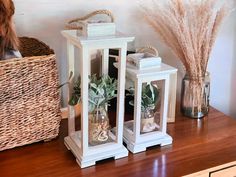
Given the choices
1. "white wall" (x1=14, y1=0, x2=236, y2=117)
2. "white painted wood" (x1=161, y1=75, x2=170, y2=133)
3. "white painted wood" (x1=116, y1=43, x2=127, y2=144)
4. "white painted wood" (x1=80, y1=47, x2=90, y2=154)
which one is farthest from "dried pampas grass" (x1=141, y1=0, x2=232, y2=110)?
"white painted wood" (x1=80, y1=47, x2=90, y2=154)

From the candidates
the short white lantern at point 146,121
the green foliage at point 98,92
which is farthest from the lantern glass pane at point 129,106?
the green foliage at point 98,92

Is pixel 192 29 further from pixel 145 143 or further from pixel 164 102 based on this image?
pixel 145 143

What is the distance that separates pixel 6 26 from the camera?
1114 millimetres

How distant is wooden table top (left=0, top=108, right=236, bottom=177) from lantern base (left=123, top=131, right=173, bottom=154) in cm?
2

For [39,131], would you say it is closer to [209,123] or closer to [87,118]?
[87,118]

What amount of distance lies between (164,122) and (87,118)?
293 millimetres

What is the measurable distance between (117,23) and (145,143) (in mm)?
525

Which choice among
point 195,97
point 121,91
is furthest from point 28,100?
point 195,97

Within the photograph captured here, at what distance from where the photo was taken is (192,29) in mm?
1354

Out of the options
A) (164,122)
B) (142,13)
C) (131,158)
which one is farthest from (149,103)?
(142,13)

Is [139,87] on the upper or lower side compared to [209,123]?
upper

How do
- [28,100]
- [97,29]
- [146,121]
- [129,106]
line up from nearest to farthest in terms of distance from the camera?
[97,29]
[28,100]
[146,121]
[129,106]

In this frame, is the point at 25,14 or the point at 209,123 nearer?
Answer: the point at 25,14

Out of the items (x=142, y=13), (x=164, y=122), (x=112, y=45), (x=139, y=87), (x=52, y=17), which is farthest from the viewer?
(x=142, y=13)
